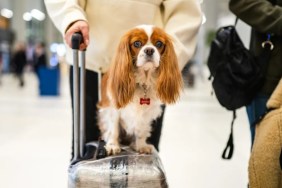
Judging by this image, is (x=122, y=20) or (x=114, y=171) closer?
(x=114, y=171)

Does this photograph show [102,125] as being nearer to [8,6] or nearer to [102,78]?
[102,78]

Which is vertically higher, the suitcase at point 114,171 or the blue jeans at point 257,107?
the blue jeans at point 257,107

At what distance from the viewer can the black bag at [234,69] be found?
2270 mm

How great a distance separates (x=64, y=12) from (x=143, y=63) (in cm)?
48

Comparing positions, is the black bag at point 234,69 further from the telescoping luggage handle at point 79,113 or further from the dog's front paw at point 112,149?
the telescoping luggage handle at point 79,113

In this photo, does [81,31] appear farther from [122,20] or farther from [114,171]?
[114,171]

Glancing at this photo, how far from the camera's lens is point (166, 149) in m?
4.86

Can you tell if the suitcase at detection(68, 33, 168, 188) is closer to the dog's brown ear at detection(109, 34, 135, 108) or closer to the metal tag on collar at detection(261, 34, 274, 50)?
the dog's brown ear at detection(109, 34, 135, 108)

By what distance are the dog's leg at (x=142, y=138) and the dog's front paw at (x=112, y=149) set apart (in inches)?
4.8

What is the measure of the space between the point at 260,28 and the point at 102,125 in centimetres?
101

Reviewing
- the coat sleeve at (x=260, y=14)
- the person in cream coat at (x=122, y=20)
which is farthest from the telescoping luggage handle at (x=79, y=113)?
the coat sleeve at (x=260, y=14)

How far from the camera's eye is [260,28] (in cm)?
217

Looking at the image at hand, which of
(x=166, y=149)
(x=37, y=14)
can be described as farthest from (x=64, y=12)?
(x=37, y=14)

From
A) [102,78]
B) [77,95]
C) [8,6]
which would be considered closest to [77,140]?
[77,95]
